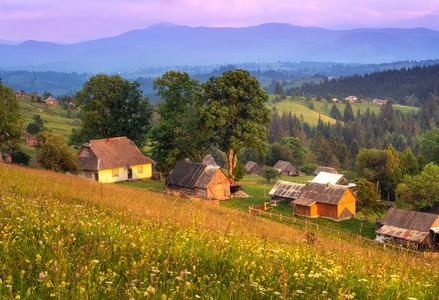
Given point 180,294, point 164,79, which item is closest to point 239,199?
point 164,79

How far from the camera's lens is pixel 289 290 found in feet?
18.0

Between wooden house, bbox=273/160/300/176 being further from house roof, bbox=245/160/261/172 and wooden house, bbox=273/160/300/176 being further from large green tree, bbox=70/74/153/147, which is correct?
large green tree, bbox=70/74/153/147

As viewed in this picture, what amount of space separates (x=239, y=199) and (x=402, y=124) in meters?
163

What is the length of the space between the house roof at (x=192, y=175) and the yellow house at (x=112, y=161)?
8.32 m

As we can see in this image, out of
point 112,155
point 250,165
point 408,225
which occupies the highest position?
point 112,155

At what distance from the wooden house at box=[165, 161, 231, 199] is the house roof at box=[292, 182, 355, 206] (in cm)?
815

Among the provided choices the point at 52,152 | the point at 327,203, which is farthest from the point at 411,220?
the point at 52,152

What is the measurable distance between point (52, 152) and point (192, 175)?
1437 centimetres

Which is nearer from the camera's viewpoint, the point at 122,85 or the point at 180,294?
the point at 180,294

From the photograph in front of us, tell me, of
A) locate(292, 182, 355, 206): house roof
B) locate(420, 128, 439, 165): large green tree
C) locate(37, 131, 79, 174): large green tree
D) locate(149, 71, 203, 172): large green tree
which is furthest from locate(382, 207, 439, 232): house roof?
locate(420, 128, 439, 165): large green tree

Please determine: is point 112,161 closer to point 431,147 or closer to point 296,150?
point 431,147

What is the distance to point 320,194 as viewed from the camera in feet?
140

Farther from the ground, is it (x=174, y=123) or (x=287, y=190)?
(x=174, y=123)

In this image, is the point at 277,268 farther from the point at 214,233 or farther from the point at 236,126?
the point at 236,126
